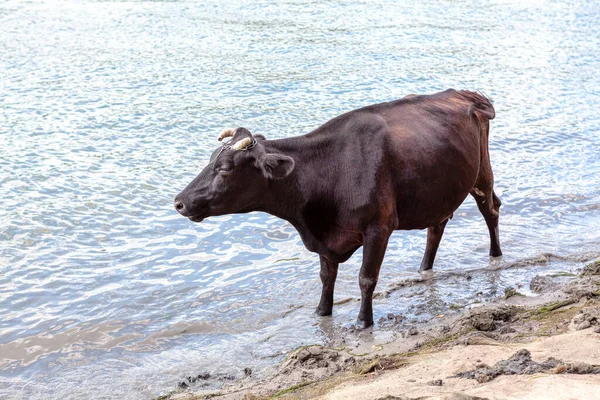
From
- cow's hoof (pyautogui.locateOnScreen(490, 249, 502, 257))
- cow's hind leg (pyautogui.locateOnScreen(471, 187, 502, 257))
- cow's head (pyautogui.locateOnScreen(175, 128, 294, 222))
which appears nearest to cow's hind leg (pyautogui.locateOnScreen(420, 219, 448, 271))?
cow's hind leg (pyautogui.locateOnScreen(471, 187, 502, 257))

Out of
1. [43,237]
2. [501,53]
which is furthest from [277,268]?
[501,53]

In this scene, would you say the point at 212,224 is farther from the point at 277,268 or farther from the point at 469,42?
the point at 469,42

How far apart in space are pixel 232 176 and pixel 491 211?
3.58 m

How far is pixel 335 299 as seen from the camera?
8805mm

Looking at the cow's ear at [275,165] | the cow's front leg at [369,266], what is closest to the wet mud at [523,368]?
the cow's front leg at [369,266]

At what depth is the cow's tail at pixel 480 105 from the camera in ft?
29.6

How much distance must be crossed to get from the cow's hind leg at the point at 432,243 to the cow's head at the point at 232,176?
8.15ft

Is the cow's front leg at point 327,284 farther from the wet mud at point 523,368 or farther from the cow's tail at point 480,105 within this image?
the wet mud at point 523,368

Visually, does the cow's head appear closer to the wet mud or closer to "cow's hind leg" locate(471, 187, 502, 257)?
the wet mud

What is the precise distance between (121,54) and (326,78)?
4602 millimetres

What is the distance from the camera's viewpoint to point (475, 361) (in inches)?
228

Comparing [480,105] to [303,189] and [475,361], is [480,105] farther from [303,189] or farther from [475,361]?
[475,361]

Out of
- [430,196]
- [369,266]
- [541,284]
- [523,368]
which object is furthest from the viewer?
[541,284]

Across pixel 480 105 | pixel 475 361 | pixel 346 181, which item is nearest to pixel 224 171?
pixel 346 181
